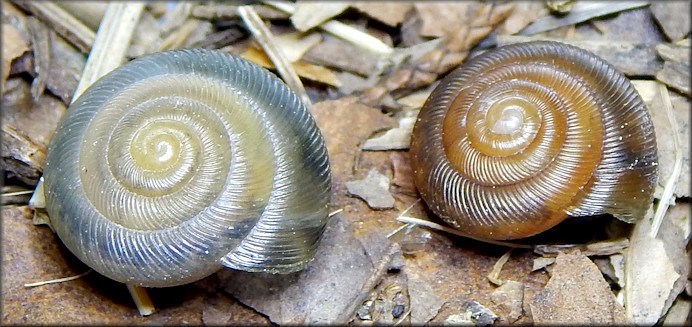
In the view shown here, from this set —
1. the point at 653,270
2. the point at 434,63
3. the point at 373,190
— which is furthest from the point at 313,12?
the point at 653,270

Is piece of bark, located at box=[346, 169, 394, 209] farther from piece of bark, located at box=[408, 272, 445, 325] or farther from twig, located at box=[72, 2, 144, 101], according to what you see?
twig, located at box=[72, 2, 144, 101]

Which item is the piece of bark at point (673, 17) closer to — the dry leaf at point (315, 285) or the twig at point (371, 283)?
the twig at point (371, 283)

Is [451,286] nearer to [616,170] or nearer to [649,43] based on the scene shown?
[616,170]

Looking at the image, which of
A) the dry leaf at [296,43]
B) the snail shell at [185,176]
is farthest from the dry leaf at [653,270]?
the dry leaf at [296,43]

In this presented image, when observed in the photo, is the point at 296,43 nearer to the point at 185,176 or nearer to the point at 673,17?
the point at 185,176

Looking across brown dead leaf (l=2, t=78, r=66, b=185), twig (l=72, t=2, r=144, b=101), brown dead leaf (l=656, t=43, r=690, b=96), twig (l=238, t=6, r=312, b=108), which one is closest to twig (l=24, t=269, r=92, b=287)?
brown dead leaf (l=2, t=78, r=66, b=185)

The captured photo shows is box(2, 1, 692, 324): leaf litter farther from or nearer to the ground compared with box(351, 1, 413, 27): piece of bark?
nearer to the ground

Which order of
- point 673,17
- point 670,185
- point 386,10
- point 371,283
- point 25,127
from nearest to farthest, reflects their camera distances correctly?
point 371,283 < point 670,185 < point 25,127 < point 673,17 < point 386,10
